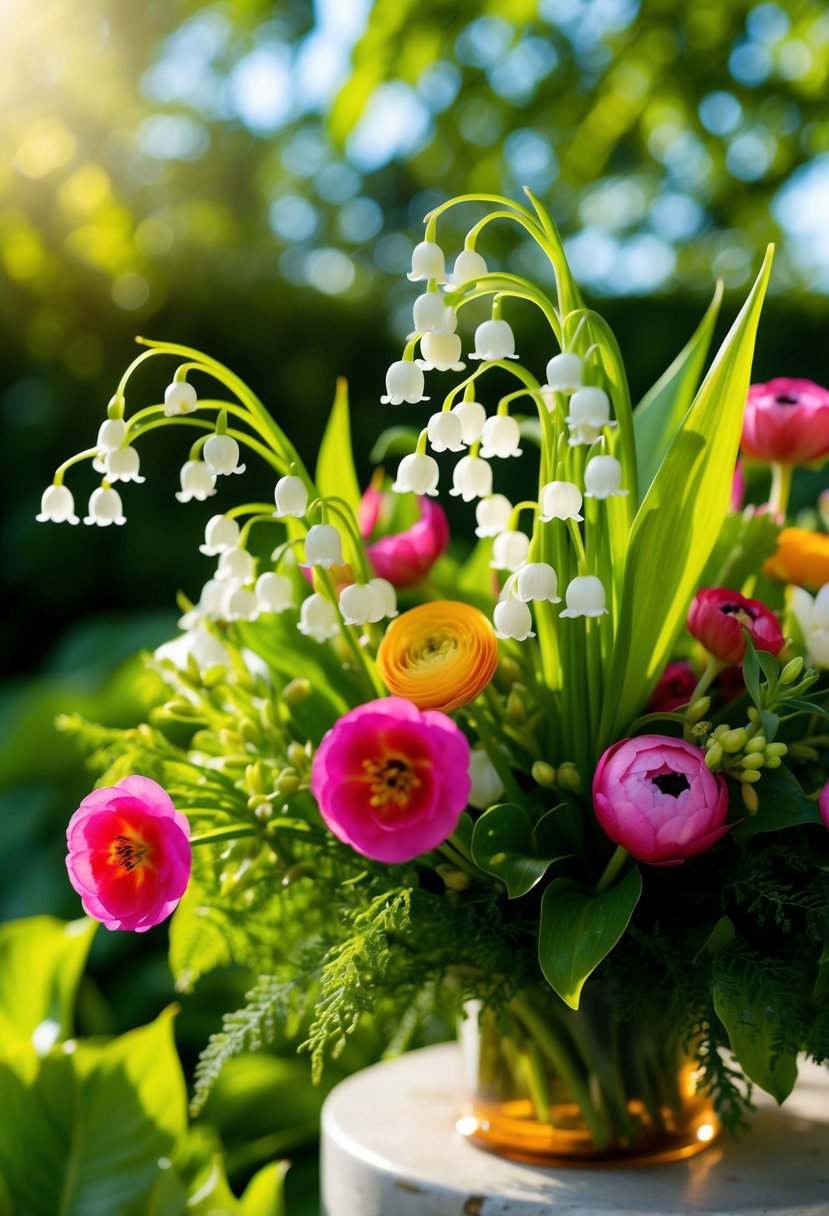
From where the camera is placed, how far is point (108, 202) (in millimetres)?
2746

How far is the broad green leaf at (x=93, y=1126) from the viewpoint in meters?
0.67

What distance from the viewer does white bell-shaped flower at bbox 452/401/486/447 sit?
525mm

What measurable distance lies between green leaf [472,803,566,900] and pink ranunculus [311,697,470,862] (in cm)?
4

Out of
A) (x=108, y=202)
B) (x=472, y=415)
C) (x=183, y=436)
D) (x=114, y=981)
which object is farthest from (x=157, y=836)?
Result: (x=108, y=202)

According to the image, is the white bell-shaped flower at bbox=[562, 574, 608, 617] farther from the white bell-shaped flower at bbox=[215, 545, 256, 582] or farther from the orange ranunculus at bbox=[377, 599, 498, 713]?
the white bell-shaped flower at bbox=[215, 545, 256, 582]

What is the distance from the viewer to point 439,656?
0.53 m

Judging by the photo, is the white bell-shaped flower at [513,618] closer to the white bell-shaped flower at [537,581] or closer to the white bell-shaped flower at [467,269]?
the white bell-shaped flower at [537,581]

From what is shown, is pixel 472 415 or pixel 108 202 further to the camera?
pixel 108 202

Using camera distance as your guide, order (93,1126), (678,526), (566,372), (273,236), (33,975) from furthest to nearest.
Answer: (273,236) < (33,975) < (93,1126) < (678,526) < (566,372)

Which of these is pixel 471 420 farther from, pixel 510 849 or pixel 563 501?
pixel 510 849

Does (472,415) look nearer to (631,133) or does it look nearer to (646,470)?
(646,470)

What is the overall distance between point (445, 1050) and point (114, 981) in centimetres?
93

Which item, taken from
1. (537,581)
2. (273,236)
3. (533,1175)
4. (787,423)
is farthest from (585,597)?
(273,236)

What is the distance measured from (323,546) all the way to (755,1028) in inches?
10.9
